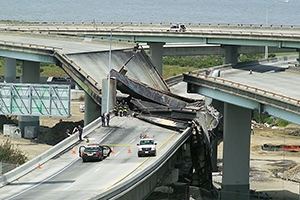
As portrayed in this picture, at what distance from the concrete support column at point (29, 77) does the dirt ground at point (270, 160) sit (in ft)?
11.1

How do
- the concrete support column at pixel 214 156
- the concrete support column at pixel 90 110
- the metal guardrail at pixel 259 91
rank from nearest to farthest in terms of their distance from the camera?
the metal guardrail at pixel 259 91
the concrete support column at pixel 214 156
the concrete support column at pixel 90 110

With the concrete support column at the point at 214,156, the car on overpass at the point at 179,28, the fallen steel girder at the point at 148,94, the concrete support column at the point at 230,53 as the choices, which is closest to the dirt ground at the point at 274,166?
the concrete support column at the point at 214,156

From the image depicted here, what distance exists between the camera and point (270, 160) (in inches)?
3093

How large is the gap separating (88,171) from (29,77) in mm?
44475

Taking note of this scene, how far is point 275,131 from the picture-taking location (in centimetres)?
9806

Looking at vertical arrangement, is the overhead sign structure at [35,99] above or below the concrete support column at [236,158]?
above

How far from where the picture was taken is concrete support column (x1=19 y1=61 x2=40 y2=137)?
84500mm

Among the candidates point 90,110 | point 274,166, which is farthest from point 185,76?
point 274,166

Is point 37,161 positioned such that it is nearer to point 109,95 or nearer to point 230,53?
point 109,95

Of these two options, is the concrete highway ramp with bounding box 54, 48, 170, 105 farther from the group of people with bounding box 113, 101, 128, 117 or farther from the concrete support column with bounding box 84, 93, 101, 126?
the concrete support column with bounding box 84, 93, 101, 126

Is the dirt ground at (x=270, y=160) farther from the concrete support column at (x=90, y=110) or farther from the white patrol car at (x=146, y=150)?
the white patrol car at (x=146, y=150)

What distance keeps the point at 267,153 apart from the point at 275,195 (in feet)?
74.9

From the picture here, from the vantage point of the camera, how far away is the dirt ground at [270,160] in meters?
63.6

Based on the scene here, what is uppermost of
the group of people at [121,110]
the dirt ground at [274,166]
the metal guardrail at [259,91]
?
the metal guardrail at [259,91]
